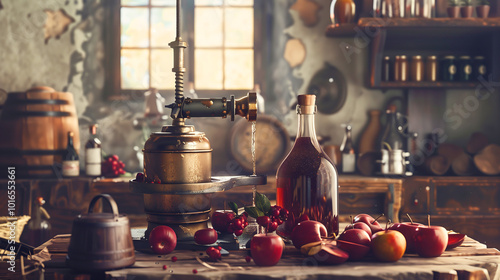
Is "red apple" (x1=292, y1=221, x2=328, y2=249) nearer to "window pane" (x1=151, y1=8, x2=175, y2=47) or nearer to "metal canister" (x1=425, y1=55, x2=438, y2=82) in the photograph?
"metal canister" (x1=425, y1=55, x2=438, y2=82)

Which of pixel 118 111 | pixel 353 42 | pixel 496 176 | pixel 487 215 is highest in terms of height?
pixel 353 42

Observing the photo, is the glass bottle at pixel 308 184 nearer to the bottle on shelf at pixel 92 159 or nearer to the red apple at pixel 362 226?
the red apple at pixel 362 226

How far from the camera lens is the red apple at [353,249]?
4.02 feet

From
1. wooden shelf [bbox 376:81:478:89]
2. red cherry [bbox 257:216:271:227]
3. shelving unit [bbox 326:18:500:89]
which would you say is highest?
shelving unit [bbox 326:18:500:89]

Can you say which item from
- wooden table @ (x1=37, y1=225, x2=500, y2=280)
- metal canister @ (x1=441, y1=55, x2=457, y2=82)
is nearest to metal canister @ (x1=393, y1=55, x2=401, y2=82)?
metal canister @ (x1=441, y1=55, x2=457, y2=82)

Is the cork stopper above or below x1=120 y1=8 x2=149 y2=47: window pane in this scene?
Result: below

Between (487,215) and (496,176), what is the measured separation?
11.3 inches

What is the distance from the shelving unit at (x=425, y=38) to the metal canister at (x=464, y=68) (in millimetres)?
59

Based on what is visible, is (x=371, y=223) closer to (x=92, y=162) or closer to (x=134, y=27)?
(x=92, y=162)

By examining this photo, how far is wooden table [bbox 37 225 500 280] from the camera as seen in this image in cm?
111

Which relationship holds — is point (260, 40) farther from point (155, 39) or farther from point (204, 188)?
point (204, 188)

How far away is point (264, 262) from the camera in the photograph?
3.88 feet

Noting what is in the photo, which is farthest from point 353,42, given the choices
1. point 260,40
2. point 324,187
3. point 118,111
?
point 324,187

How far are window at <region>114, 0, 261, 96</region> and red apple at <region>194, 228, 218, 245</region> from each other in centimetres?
250
